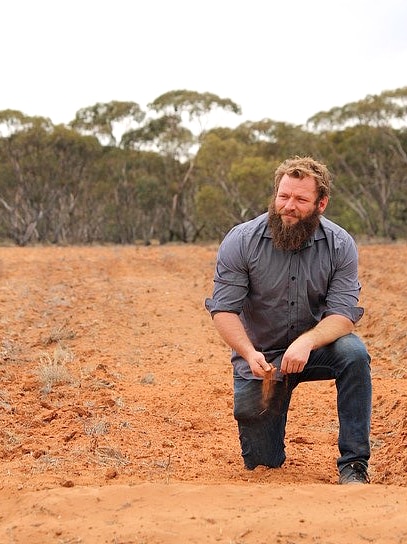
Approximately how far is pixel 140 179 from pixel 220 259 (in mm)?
39320

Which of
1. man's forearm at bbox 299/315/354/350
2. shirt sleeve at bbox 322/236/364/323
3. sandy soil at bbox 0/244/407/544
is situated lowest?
sandy soil at bbox 0/244/407/544

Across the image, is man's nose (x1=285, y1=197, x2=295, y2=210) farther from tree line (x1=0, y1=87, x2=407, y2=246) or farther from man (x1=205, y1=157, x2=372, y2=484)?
tree line (x1=0, y1=87, x2=407, y2=246)

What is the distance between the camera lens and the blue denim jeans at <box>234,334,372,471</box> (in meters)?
4.44

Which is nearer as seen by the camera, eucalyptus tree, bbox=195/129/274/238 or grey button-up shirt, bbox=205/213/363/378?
grey button-up shirt, bbox=205/213/363/378

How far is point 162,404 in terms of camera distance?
667 cm

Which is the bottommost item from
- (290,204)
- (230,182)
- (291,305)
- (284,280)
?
(291,305)

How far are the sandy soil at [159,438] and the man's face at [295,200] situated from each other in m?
1.35

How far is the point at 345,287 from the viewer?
15.1 ft

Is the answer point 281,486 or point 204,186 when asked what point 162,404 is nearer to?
point 281,486

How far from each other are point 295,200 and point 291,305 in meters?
0.55

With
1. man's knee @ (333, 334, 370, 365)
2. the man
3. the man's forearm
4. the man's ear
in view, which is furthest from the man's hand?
the man's ear

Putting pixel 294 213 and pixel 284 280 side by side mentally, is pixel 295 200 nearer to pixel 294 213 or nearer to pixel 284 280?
pixel 294 213

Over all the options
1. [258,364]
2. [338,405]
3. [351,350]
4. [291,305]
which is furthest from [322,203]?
[338,405]

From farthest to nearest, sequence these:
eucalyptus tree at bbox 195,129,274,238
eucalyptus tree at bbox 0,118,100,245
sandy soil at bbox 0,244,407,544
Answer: eucalyptus tree at bbox 0,118,100,245
eucalyptus tree at bbox 195,129,274,238
sandy soil at bbox 0,244,407,544
